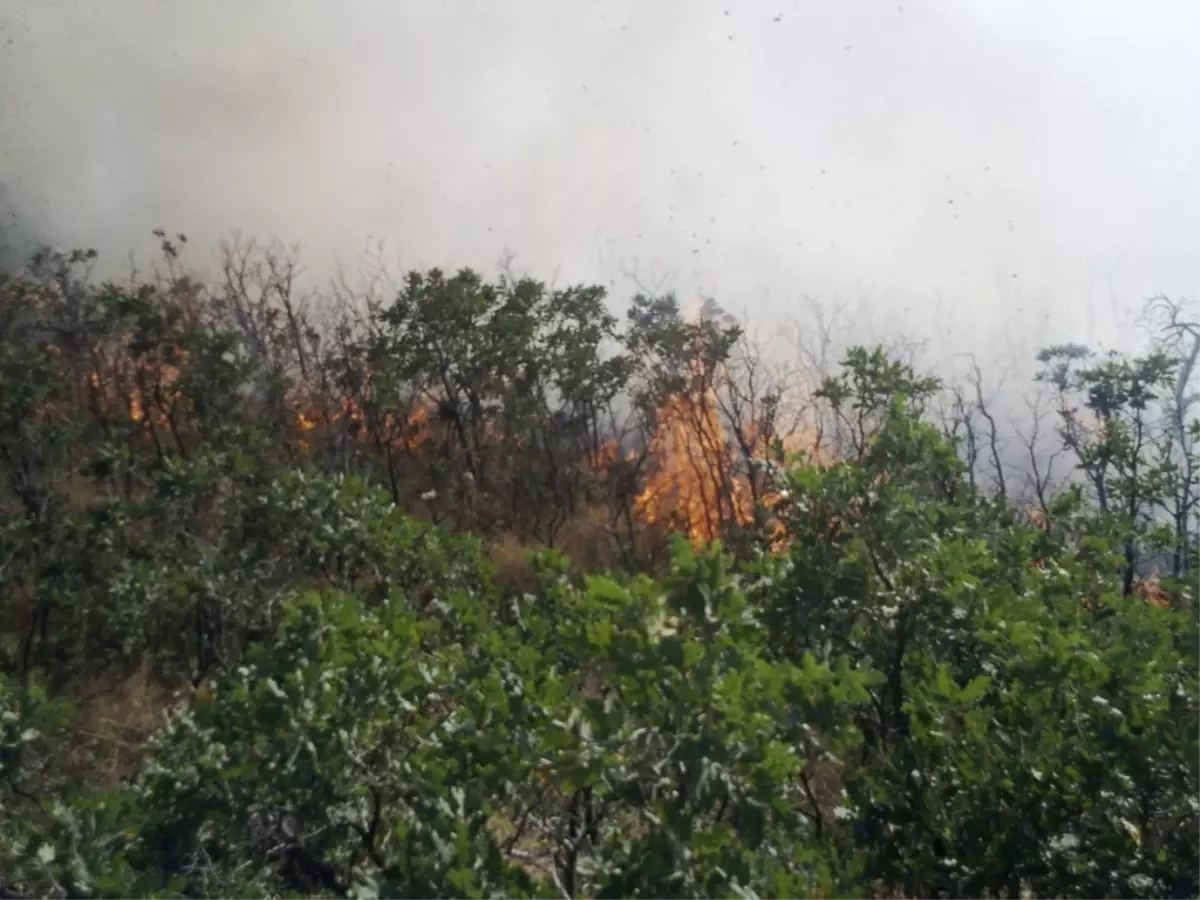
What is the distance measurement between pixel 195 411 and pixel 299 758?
1022 cm

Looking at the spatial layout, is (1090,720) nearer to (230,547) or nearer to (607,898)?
(607,898)

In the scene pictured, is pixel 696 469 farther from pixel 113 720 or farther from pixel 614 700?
pixel 614 700

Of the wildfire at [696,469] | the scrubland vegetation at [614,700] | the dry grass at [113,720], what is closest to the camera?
the scrubland vegetation at [614,700]

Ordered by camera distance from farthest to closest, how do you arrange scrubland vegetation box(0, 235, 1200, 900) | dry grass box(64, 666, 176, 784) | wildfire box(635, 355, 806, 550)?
1. wildfire box(635, 355, 806, 550)
2. dry grass box(64, 666, 176, 784)
3. scrubland vegetation box(0, 235, 1200, 900)

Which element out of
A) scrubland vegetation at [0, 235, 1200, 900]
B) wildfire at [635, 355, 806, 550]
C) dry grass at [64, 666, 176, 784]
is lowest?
dry grass at [64, 666, 176, 784]

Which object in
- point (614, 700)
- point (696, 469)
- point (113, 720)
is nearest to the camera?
point (614, 700)

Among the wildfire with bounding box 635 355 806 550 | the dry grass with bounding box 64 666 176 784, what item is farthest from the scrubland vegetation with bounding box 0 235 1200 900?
the wildfire with bounding box 635 355 806 550

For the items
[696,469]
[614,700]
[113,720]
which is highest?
[696,469]

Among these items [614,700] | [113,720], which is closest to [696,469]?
[113,720]

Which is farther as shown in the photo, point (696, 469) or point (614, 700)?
point (696, 469)

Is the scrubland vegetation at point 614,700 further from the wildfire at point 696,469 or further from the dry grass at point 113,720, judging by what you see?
the wildfire at point 696,469

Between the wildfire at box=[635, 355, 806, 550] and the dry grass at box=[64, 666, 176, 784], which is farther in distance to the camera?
the wildfire at box=[635, 355, 806, 550]

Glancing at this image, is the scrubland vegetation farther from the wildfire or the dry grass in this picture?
the wildfire

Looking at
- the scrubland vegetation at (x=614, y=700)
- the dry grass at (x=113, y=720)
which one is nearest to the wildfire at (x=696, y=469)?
the scrubland vegetation at (x=614, y=700)
